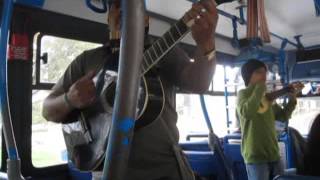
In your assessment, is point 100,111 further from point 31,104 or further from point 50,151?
point 50,151

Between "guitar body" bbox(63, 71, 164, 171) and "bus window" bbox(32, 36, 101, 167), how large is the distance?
146 cm

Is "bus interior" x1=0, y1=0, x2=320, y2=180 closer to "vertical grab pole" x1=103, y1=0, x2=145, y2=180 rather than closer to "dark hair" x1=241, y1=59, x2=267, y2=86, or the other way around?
"dark hair" x1=241, y1=59, x2=267, y2=86

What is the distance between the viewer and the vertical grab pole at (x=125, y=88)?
18.4 inches

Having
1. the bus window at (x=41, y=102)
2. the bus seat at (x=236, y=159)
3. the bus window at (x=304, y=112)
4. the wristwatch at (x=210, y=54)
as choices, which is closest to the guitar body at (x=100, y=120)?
the wristwatch at (x=210, y=54)

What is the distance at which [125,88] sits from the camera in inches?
18.5

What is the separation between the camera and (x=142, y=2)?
0.48 m

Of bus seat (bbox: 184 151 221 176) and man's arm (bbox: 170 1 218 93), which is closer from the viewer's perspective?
man's arm (bbox: 170 1 218 93)

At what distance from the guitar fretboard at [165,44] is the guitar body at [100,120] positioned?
0.06m

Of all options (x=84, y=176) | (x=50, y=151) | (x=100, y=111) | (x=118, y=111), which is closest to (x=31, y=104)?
(x=50, y=151)

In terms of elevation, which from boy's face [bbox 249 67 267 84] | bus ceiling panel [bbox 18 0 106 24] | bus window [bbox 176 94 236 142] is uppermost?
bus ceiling panel [bbox 18 0 106 24]

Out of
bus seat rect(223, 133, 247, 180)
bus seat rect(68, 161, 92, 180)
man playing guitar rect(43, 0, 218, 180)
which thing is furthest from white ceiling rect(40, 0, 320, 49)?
man playing guitar rect(43, 0, 218, 180)

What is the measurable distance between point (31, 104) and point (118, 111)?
89.0 inches

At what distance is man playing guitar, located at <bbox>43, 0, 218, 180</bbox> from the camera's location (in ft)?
3.25

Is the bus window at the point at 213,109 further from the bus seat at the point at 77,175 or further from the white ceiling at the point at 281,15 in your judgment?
the bus seat at the point at 77,175
